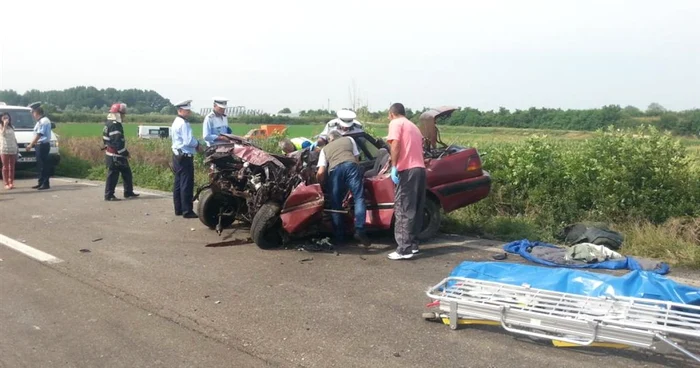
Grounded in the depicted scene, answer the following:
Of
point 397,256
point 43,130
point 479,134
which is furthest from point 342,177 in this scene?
point 479,134

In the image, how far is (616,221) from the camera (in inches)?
336

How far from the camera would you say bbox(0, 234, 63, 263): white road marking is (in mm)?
7305

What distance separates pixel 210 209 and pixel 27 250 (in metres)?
2.36

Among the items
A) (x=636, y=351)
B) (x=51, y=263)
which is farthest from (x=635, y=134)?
(x=51, y=263)

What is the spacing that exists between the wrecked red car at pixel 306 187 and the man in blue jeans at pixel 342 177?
0.14 m

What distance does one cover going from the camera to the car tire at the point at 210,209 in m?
8.81

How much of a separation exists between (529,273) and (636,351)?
131 centimetres

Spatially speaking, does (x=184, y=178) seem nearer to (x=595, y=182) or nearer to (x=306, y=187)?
(x=306, y=187)

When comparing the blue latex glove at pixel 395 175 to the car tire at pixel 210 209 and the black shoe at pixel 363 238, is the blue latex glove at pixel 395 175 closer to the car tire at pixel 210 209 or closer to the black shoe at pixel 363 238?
the black shoe at pixel 363 238

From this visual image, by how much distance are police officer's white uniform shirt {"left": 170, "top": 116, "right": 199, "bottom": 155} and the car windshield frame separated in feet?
30.8

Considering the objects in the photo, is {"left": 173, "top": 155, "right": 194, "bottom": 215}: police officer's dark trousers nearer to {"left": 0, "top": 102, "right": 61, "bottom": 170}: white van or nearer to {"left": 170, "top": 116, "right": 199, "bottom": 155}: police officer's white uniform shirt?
{"left": 170, "top": 116, "right": 199, "bottom": 155}: police officer's white uniform shirt

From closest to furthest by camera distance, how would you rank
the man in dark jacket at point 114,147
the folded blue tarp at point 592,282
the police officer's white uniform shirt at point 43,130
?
the folded blue tarp at point 592,282 → the man in dark jacket at point 114,147 → the police officer's white uniform shirt at point 43,130

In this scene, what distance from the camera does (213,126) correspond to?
9.86 metres

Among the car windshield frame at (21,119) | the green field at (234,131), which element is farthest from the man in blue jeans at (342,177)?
the car windshield frame at (21,119)
